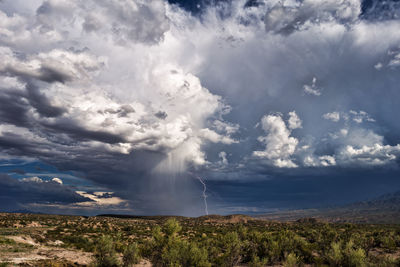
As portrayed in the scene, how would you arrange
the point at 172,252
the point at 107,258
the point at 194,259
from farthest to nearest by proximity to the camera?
the point at 107,258, the point at 194,259, the point at 172,252

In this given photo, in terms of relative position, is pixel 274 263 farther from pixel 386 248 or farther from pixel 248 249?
pixel 386 248

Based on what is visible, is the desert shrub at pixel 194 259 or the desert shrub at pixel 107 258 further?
the desert shrub at pixel 107 258

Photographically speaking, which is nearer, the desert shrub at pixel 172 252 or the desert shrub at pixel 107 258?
the desert shrub at pixel 172 252

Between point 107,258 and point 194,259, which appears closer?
point 194,259

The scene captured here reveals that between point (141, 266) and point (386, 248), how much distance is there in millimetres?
43707

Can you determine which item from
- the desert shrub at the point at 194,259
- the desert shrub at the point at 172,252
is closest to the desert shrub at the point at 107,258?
the desert shrub at the point at 172,252

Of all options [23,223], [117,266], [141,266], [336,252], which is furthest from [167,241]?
[23,223]

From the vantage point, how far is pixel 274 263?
33938 mm

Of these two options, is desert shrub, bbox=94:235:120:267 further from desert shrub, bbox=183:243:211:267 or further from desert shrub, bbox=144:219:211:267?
desert shrub, bbox=183:243:211:267

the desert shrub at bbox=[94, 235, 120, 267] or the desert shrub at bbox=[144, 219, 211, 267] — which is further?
the desert shrub at bbox=[94, 235, 120, 267]

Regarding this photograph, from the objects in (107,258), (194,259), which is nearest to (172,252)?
(194,259)

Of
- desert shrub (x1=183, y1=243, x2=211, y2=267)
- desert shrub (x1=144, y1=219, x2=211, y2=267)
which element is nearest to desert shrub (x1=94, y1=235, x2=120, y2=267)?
desert shrub (x1=144, y1=219, x2=211, y2=267)

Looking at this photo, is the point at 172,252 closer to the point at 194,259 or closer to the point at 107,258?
the point at 194,259

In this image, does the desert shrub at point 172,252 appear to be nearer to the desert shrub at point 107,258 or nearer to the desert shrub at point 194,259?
the desert shrub at point 194,259
